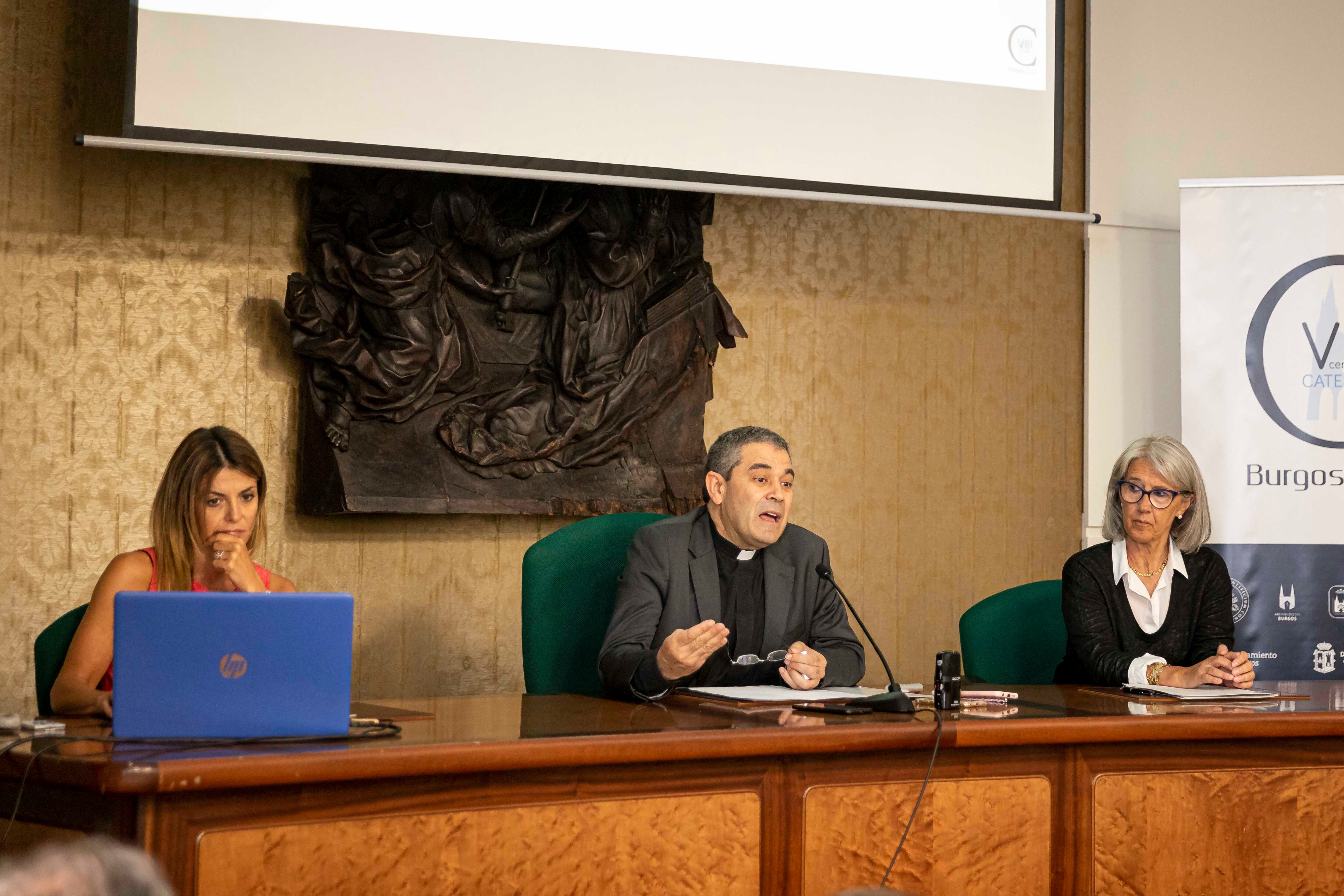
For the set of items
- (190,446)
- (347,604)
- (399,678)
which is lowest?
(399,678)

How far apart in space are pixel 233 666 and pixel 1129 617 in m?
2.05

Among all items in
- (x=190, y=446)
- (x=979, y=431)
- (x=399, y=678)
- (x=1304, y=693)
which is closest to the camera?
(x=190, y=446)

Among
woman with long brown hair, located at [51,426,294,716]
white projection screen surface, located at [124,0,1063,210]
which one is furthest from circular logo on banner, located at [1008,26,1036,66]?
woman with long brown hair, located at [51,426,294,716]

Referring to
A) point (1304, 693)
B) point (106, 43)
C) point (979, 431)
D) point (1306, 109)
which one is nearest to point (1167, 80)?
point (1306, 109)

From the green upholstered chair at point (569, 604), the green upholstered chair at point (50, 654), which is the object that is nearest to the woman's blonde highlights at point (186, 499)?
the green upholstered chair at point (50, 654)

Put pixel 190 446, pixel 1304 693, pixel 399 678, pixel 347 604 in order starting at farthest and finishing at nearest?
pixel 399 678, pixel 1304 693, pixel 190 446, pixel 347 604

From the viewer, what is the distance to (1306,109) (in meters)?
4.85

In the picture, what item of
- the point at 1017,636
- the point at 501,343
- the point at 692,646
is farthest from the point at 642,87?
the point at 692,646

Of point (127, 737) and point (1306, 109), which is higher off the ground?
point (1306, 109)

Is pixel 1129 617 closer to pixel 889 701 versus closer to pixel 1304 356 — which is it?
pixel 889 701

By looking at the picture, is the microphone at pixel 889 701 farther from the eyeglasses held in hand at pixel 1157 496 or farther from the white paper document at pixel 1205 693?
the eyeglasses held in hand at pixel 1157 496

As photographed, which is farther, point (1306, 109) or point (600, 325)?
point (1306, 109)

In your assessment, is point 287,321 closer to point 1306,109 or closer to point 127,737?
point 127,737

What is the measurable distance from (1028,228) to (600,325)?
1.71 meters
